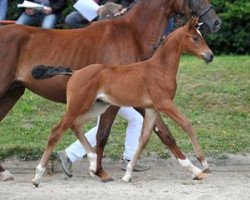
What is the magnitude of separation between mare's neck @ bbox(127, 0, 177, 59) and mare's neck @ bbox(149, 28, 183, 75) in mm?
395

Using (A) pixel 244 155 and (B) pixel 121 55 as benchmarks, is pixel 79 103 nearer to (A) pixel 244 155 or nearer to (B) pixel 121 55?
(B) pixel 121 55

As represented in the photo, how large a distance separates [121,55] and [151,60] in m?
0.46

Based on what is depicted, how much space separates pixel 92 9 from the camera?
29.6ft

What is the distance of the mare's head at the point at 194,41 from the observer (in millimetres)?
7848

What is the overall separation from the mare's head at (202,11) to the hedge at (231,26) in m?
8.78

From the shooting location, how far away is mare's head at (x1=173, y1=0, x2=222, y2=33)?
27.3ft

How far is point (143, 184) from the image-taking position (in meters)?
7.79

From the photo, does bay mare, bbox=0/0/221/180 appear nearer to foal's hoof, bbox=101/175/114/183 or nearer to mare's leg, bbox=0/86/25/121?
foal's hoof, bbox=101/175/114/183

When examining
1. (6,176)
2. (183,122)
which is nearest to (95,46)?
(183,122)

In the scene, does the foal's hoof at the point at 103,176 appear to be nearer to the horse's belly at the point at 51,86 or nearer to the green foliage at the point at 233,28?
the horse's belly at the point at 51,86

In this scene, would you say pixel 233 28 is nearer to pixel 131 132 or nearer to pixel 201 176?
pixel 131 132

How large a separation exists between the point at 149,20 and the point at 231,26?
944cm

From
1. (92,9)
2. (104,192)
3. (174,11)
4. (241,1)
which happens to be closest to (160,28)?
(174,11)

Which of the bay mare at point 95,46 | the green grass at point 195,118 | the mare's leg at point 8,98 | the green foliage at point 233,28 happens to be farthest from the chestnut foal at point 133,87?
the green foliage at point 233,28
